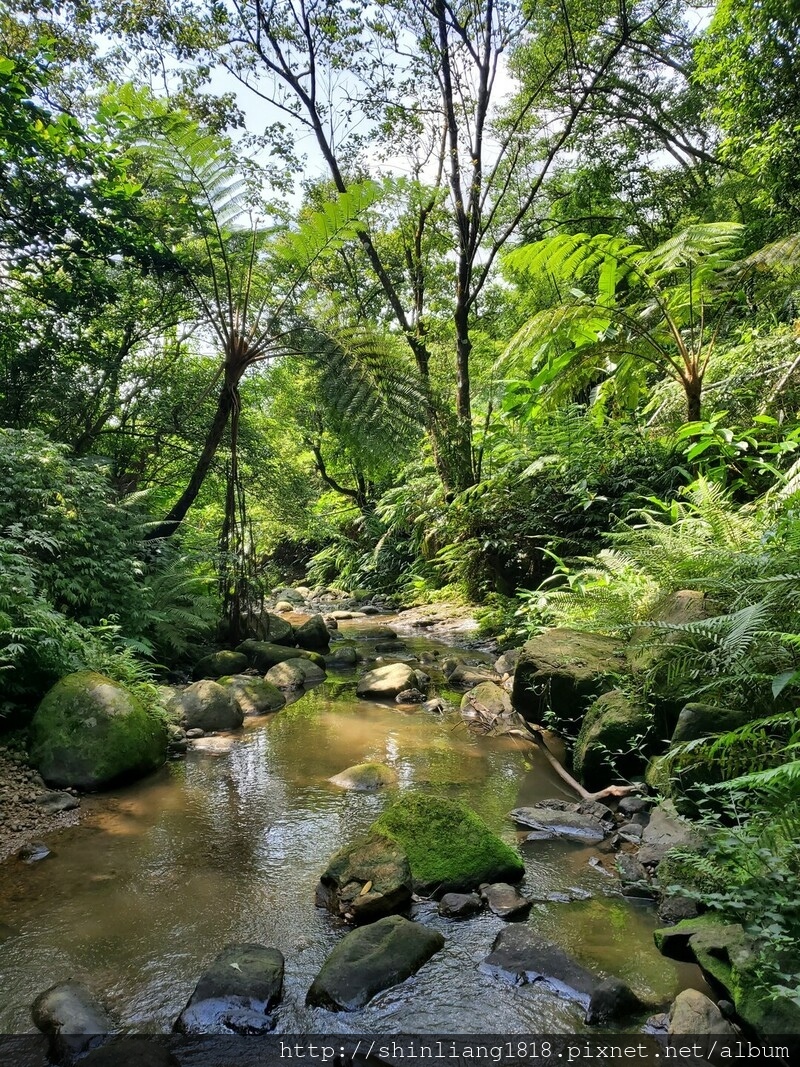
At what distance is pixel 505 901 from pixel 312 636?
6.00 m

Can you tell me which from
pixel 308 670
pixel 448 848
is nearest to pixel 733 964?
pixel 448 848

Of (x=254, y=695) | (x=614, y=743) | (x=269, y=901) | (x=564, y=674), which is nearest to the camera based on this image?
(x=269, y=901)

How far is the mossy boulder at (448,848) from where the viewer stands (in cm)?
277

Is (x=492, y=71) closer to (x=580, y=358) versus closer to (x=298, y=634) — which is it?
(x=580, y=358)

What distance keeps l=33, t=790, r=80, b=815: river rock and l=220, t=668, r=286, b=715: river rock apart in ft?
6.40

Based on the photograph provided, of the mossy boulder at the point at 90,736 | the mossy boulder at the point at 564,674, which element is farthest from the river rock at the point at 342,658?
the mossy boulder at the point at 90,736

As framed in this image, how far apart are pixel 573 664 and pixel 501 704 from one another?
1170mm

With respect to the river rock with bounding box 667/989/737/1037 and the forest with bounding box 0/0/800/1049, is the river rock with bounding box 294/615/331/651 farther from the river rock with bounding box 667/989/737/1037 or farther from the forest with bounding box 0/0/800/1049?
the river rock with bounding box 667/989/737/1037

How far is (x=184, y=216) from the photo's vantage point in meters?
6.40

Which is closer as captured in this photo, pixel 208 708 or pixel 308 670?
pixel 208 708

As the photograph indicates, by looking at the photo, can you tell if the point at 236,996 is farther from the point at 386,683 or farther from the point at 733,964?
the point at 386,683

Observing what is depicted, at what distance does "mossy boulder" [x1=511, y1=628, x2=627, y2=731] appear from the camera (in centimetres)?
417

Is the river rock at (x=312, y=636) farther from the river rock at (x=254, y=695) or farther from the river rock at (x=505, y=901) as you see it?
the river rock at (x=505, y=901)

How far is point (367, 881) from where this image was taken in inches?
104
